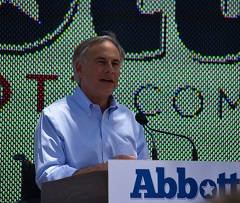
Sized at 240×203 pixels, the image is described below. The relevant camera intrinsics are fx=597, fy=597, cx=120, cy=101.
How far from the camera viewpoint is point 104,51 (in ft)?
9.82

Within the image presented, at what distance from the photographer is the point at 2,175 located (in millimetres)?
3539

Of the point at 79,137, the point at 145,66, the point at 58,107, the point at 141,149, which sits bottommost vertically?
the point at 141,149

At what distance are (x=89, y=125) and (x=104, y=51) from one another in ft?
1.32

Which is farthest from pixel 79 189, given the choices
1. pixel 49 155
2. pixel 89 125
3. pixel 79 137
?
pixel 89 125

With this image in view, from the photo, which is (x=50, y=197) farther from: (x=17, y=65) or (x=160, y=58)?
(x=160, y=58)

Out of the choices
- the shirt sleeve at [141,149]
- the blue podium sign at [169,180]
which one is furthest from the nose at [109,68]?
the blue podium sign at [169,180]

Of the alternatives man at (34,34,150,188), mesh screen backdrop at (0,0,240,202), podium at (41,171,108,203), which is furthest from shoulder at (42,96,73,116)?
mesh screen backdrop at (0,0,240,202)

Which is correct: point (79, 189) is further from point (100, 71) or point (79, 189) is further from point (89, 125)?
point (100, 71)

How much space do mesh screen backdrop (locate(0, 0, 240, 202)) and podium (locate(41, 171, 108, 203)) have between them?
1.35 m

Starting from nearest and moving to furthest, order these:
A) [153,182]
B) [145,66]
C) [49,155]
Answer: [153,182] < [49,155] < [145,66]

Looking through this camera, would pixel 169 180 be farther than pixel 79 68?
No

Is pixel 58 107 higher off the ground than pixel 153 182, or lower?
higher

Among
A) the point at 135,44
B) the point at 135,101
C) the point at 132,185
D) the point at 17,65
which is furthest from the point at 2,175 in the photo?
the point at 132,185

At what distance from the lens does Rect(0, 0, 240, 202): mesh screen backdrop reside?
359 centimetres
